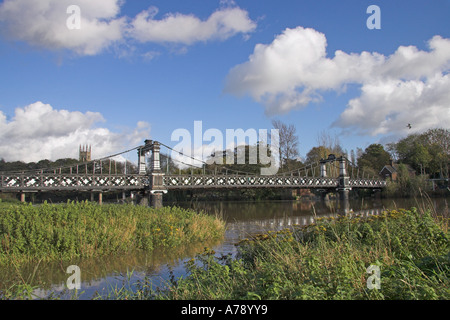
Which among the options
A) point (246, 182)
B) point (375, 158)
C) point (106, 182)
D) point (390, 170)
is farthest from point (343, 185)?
point (106, 182)

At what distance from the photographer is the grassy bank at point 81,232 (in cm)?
859

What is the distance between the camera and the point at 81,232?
31.2 ft

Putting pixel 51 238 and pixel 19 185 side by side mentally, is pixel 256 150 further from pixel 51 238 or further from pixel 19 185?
pixel 51 238

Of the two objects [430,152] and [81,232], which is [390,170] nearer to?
[430,152]

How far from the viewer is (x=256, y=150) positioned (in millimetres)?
52594

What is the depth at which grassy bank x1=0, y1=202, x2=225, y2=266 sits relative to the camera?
859 cm

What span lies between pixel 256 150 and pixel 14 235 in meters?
45.1

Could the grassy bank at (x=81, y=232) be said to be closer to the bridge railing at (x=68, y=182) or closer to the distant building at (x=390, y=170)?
the bridge railing at (x=68, y=182)

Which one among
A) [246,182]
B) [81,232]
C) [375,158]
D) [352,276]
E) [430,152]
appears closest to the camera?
[352,276]

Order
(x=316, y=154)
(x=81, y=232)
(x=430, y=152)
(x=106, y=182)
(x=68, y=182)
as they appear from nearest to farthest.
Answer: (x=81, y=232) → (x=68, y=182) → (x=106, y=182) → (x=430, y=152) → (x=316, y=154)

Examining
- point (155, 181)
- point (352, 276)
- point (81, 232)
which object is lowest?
point (81, 232)

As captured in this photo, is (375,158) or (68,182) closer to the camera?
(68,182)

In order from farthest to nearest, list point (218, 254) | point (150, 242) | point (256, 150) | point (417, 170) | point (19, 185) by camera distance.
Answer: point (417, 170) < point (256, 150) < point (19, 185) < point (150, 242) < point (218, 254)
